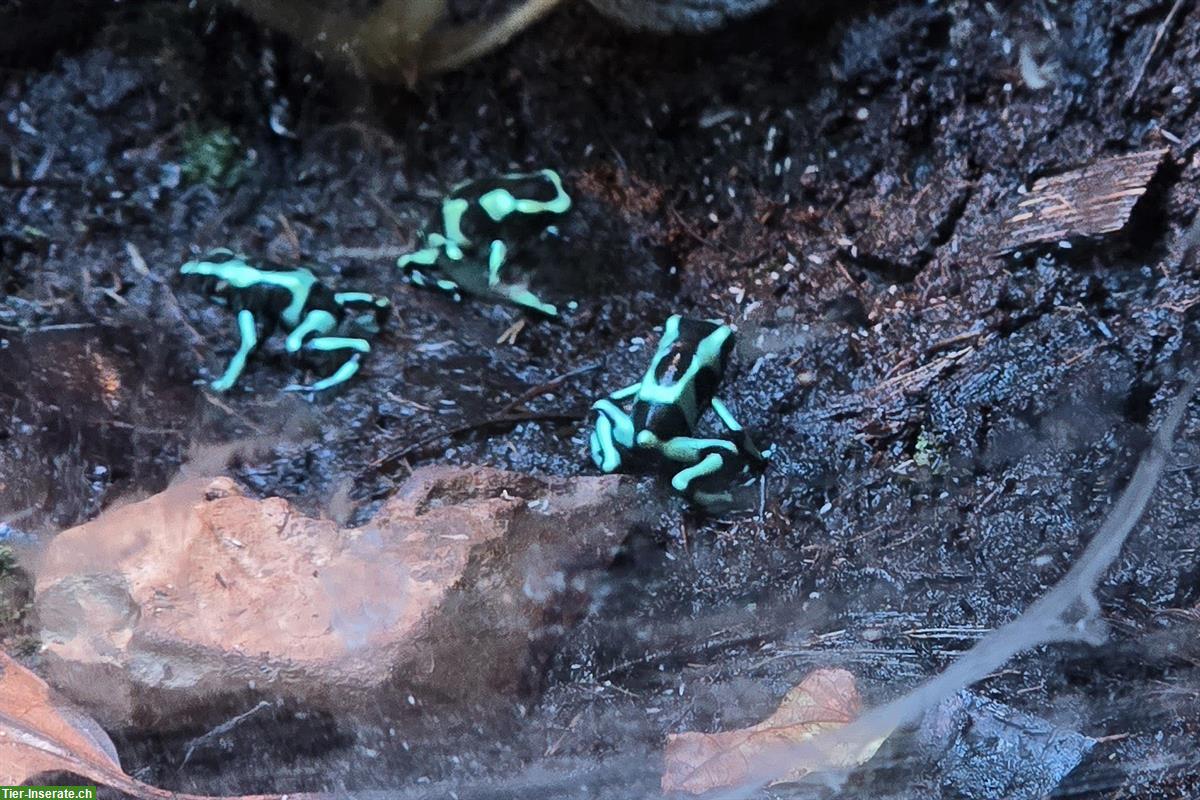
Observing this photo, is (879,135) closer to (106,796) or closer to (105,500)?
(105,500)

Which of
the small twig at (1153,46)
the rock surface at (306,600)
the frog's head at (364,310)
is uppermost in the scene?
the small twig at (1153,46)

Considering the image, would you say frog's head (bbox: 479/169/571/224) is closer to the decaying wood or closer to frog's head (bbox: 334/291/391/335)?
frog's head (bbox: 334/291/391/335)

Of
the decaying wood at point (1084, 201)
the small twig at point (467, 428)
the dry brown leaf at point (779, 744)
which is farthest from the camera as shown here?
the small twig at point (467, 428)

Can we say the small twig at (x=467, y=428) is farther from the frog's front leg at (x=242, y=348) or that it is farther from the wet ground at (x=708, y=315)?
the frog's front leg at (x=242, y=348)

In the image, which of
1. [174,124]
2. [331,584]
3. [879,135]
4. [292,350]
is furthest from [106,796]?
[879,135]

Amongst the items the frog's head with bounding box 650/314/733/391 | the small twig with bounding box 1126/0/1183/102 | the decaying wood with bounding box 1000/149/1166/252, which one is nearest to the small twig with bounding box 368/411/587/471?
the frog's head with bounding box 650/314/733/391

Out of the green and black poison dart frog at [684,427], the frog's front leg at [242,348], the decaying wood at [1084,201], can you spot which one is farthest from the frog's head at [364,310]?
the decaying wood at [1084,201]

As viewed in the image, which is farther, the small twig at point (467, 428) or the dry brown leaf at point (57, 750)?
the small twig at point (467, 428)

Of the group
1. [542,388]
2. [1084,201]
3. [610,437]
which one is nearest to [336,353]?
[542,388]
